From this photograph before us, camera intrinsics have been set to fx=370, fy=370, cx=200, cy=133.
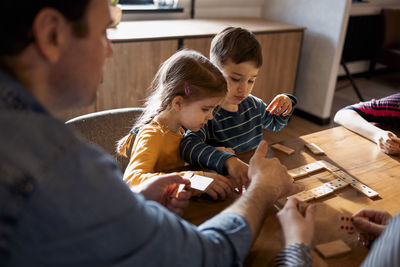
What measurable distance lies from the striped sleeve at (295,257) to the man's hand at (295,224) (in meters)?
0.02

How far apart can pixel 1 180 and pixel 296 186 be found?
2.78ft

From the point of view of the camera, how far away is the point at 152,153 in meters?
1.28

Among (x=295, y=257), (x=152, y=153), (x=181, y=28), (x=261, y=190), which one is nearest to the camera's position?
(x=295, y=257)

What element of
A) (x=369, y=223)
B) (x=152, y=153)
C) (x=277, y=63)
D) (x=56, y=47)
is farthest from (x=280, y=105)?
(x=277, y=63)

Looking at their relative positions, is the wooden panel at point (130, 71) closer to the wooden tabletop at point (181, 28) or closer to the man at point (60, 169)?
the wooden tabletop at point (181, 28)

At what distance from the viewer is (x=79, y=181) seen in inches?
21.7

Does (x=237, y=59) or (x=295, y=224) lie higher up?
(x=237, y=59)

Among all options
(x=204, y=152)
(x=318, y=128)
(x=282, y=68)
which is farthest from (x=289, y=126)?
(x=204, y=152)

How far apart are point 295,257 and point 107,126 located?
0.98 meters

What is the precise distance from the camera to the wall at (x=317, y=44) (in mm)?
3582

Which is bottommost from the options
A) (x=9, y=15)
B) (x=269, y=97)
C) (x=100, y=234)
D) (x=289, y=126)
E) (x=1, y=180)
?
(x=289, y=126)

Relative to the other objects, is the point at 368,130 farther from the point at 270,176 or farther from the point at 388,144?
the point at 270,176

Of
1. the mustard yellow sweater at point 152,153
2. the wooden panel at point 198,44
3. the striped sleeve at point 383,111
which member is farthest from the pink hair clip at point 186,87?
the wooden panel at point 198,44

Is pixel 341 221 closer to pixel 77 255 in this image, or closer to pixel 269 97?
pixel 77 255
